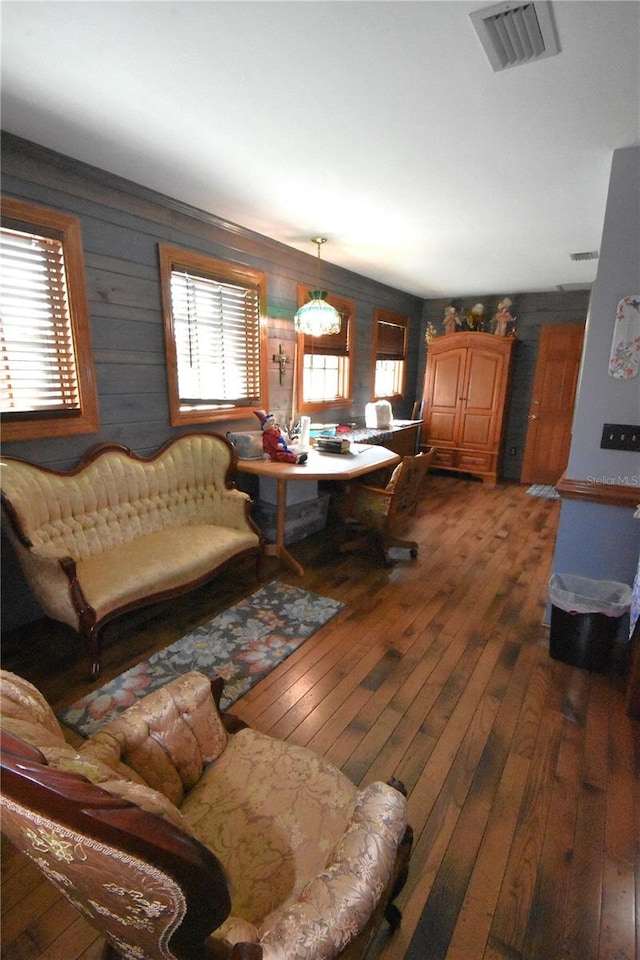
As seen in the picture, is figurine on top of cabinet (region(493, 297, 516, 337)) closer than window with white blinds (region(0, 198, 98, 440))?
No

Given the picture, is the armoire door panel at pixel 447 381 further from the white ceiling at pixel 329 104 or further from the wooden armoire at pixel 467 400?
the white ceiling at pixel 329 104

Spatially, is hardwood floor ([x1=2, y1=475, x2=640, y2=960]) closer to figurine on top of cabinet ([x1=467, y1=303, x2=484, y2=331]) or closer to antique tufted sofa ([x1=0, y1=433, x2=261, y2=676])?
antique tufted sofa ([x1=0, y1=433, x2=261, y2=676])

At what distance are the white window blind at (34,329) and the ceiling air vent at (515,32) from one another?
212 cm

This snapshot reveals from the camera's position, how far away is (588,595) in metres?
2.39

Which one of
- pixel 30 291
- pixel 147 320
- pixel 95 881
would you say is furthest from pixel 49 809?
pixel 147 320

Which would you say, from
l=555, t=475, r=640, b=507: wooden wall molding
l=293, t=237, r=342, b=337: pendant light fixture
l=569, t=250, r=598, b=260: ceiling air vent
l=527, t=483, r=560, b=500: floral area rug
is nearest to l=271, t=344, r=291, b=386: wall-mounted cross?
l=293, t=237, r=342, b=337: pendant light fixture

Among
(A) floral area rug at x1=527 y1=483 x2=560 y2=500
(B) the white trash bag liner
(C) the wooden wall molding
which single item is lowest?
(A) floral area rug at x1=527 y1=483 x2=560 y2=500

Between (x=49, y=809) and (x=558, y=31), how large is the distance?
2227 millimetres

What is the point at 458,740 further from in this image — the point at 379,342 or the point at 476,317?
the point at 476,317

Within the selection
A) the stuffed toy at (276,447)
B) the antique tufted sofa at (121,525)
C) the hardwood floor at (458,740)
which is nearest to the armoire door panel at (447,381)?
the hardwood floor at (458,740)

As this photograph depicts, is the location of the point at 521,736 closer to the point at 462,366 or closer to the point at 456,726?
the point at 456,726

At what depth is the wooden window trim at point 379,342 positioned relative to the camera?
209 inches

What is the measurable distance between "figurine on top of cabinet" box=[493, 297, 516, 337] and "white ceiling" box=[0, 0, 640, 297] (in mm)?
2459

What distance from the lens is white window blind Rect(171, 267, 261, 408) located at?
10.0 ft
